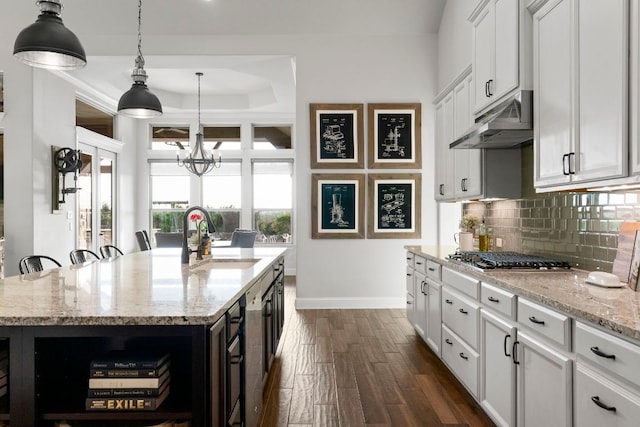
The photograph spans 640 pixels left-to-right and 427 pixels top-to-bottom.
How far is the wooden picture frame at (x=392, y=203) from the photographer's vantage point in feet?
18.2

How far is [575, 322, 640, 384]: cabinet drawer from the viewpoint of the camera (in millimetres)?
1354

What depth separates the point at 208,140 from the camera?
883cm

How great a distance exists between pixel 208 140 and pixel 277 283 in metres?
5.95

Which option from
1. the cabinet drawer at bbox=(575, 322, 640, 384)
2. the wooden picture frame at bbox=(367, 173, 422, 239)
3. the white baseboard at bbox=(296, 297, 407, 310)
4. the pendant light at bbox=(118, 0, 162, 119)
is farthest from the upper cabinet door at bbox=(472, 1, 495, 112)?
the white baseboard at bbox=(296, 297, 407, 310)

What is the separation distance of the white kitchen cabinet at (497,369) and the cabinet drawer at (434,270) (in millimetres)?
892

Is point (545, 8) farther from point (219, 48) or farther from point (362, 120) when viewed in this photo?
point (219, 48)

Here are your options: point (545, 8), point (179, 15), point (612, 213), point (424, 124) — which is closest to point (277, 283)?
point (612, 213)

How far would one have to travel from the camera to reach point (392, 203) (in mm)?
5562

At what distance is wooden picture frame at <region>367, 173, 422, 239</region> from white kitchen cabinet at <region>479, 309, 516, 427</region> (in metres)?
3.03

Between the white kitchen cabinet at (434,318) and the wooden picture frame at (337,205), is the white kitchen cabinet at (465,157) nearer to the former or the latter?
the white kitchen cabinet at (434,318)

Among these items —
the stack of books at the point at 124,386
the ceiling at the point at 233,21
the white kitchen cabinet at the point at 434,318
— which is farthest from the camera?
the ceiling at the point at 233,21

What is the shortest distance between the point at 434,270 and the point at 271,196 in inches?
223

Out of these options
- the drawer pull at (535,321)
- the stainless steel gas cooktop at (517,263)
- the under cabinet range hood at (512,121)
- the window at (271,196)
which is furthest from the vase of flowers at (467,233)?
the window at (271,196)

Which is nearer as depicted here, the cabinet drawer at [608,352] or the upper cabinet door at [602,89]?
the cabinet drawer at [608,352]
